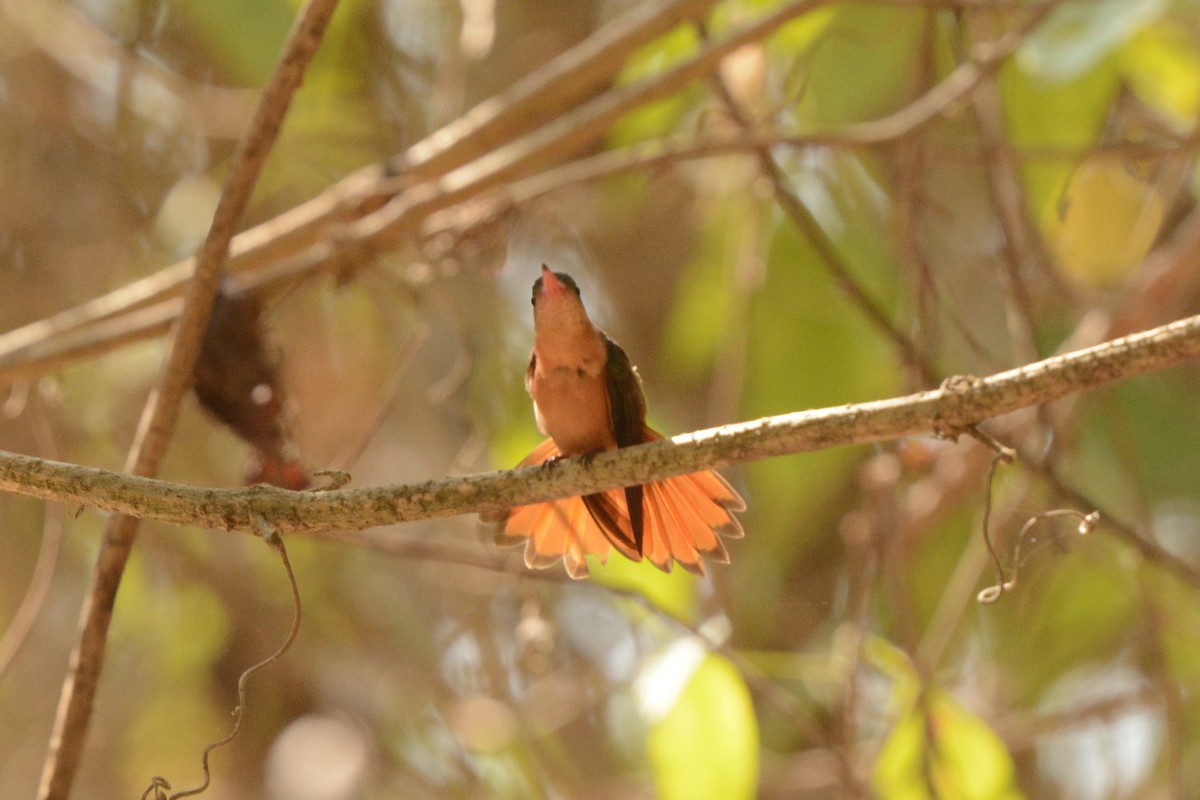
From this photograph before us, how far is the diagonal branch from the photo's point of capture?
1.57 metres

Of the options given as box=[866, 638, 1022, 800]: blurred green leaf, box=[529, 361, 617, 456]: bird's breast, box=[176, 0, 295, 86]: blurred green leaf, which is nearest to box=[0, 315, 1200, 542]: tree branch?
box=[529, 361, 617, 456]: bird's breast

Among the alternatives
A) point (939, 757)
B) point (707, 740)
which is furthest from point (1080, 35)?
point (707, 740)

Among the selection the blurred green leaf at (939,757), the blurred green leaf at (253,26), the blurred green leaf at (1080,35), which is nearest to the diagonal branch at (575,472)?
the blurred green leaf at (939,757)

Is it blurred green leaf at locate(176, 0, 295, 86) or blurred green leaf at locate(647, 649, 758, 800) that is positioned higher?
blurred green leaf at locate(176, 0, 295, 86)

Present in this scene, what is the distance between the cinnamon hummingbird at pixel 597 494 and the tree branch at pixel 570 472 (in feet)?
1.65

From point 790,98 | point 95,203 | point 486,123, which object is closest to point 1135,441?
point 790,98

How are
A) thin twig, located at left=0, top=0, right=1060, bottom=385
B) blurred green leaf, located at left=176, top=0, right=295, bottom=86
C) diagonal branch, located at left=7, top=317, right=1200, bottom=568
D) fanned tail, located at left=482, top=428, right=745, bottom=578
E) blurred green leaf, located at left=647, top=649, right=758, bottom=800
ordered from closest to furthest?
diagonal branch, located at left=7, top=317, right=1200, bottom=568 → fanned tail, located at left=482, top=428, right=745, bottom=578 → blurred green leaf, located at left=647, top=649, right=758, bottom=800 → thin twig, located at left=0, top=0, right=1060, bottom=385 → blurred green leaf, located at left=176, top=0, right=295, bottom=86

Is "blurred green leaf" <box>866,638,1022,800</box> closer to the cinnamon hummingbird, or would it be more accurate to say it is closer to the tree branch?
the cinnamon hummingbird

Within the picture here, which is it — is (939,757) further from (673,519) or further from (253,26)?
(253,26)

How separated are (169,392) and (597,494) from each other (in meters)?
0.89

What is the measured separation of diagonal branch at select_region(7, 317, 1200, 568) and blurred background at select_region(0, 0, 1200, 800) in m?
1.23

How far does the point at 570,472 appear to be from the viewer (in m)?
1.87

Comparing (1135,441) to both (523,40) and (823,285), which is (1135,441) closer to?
(823,285)

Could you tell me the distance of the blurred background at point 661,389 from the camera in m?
3.48
